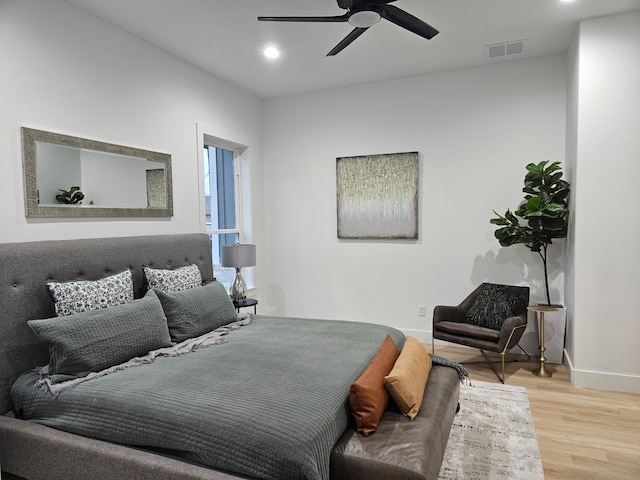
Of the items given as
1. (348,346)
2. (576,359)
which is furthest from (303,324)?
(576,359)

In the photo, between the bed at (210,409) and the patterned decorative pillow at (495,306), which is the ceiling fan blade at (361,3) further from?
the patterned decorative pillow at (495,306)

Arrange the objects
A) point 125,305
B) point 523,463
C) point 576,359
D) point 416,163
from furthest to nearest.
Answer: point 416,163, point 576,359, point 125,305, point 523,463

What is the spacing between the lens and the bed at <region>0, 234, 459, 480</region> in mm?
1715

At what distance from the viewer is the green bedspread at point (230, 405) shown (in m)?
1.68

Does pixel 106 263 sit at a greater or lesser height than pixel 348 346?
greater

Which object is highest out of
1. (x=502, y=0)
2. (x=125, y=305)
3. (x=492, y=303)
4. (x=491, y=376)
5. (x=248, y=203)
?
(x=502, y=0)

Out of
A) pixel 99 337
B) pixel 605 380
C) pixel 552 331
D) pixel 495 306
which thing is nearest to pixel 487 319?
pixel 495 306

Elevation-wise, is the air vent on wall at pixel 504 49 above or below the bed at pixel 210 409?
above

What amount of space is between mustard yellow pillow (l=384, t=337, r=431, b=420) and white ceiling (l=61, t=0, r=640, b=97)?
249 centimetres

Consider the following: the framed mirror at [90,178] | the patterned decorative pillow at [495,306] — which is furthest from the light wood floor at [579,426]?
the framed mirror at [90,178]

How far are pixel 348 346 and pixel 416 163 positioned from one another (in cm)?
268

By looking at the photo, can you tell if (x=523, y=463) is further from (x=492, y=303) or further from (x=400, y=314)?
(x=400, y=314)

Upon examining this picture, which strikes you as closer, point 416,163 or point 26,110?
A: point 26,110

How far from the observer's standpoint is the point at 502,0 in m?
2.98
